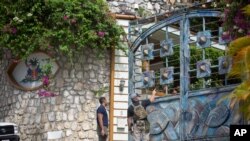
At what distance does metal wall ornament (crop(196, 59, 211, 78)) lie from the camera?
14.7 metres

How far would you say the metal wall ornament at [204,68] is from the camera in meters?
14.7

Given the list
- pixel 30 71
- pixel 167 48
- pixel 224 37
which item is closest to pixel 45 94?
pixel 30 71

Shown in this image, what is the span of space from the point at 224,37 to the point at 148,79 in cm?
271

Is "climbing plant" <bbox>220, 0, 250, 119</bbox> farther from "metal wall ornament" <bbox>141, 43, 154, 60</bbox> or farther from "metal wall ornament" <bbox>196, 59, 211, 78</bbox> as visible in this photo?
"metal wall ornament" <bbox>141, 43, 154, 60</bbox>

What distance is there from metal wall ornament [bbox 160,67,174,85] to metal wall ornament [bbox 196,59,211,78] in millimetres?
890

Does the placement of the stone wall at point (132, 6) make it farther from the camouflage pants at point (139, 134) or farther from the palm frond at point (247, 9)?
the palm frond at point (247, 9)

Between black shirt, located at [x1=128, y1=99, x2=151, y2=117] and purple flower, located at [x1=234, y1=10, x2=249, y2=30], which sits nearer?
purple flower, located at [x1=234, y1=10, x2=249, y2=30]

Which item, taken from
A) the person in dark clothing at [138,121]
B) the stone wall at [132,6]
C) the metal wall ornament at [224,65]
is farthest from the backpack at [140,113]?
the stone wall at [132,6]

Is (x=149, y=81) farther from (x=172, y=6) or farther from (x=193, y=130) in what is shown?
(x=172, y=6)

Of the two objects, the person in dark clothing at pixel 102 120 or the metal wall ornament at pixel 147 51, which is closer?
the metal wall ornament at pixel 147 51

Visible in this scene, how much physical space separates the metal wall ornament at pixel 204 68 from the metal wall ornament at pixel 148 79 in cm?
167

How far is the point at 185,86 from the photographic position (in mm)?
15242

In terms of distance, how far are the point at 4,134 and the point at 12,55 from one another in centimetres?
372

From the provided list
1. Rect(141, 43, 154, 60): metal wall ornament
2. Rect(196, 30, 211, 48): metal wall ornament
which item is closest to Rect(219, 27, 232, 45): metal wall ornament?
Rect(196, 30, 211, 48): metal wall ornament
